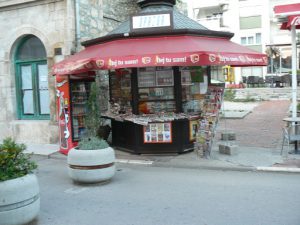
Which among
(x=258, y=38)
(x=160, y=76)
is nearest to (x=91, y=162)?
(x=160, y=76)

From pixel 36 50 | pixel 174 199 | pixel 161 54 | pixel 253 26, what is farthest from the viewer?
pixel 253 26

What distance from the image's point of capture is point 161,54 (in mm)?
8180

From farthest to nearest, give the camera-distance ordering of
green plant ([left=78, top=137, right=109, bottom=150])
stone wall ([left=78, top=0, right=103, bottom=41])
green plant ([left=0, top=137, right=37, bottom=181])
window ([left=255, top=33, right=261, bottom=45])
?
window ([left=255, top=33, right=261, bottom=45]) < stone wall ([left=78, top=0, right=103, bottom=41]) < green plant ([left=78, top=137, right=109, bottom=150]) < green plant ([left=0, top=137, right=37, bottom=181])

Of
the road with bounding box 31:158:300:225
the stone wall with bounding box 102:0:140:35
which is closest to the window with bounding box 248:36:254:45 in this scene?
the stone wall with bounding box 102:0:140:35

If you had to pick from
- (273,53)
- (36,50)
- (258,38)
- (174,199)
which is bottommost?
(174,199)

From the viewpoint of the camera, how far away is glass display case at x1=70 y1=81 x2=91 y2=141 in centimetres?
994

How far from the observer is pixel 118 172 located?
786cm

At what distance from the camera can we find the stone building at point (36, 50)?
1094cm

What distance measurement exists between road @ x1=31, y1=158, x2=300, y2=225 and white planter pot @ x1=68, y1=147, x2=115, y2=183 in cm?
16

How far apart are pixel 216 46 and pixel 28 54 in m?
6.13

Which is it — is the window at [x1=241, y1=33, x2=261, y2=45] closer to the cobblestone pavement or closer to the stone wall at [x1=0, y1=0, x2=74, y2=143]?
the cobblestone pavement

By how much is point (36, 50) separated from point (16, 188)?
791 centimetres

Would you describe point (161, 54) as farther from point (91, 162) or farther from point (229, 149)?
point (91, 162)

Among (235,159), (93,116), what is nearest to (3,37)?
(93,116)
